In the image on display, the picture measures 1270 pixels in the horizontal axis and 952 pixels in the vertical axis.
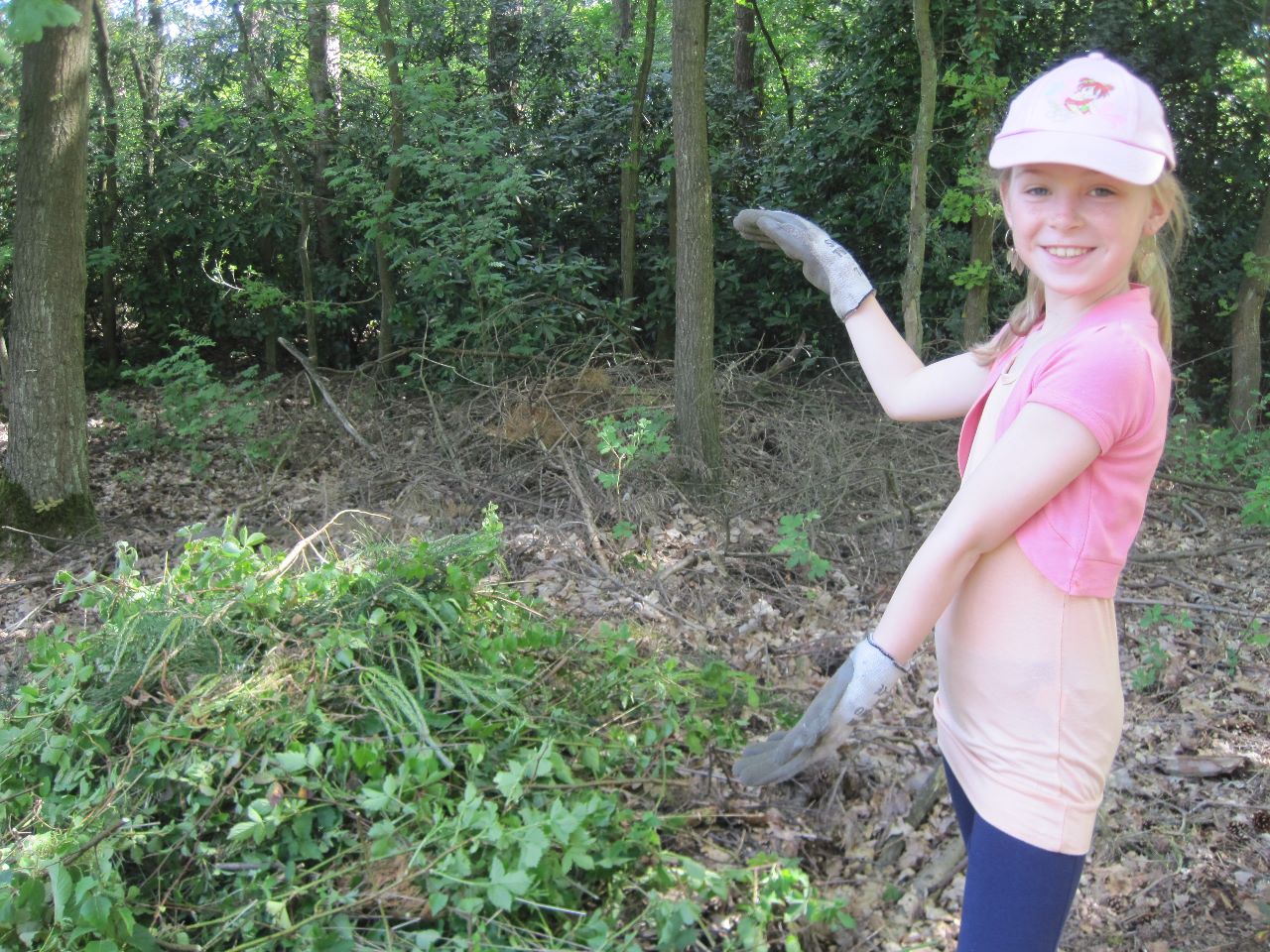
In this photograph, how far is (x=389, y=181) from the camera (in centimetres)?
796

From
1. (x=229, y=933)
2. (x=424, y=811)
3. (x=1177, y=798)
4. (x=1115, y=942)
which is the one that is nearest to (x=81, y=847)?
(x=229, y=933)

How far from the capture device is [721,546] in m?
5.17

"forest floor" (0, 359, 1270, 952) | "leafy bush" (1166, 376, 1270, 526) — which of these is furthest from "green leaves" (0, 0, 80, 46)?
"leafy bush" (1166, 376, 1270, 526)

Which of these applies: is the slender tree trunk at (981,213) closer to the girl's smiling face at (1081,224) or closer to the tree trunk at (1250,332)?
the tree trunk at (1250,332)

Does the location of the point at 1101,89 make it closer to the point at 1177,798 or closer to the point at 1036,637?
the point at 1036,637

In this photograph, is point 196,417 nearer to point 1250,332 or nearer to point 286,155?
point 286,155

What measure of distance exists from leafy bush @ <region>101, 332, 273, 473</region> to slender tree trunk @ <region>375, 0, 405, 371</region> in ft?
3.81

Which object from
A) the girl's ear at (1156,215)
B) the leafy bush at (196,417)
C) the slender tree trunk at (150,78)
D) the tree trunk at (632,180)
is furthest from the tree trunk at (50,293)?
the girl's ear at (1156,215)

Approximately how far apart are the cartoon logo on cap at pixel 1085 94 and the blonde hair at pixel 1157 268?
0.15 m

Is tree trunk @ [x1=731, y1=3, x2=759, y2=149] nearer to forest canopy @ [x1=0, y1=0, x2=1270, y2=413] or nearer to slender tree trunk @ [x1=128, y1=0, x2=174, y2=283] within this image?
forest canopy @ [x1=0, y1=0, x2=1270, y2=413]

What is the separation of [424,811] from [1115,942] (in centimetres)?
185

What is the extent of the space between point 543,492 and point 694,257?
1.62m

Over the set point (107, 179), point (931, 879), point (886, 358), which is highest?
point (107, 179)

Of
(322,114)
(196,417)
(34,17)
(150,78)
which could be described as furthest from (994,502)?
(150,78)
